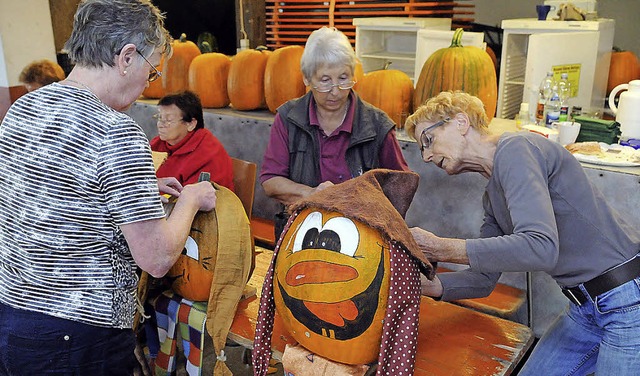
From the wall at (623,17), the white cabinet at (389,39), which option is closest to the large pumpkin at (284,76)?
the white cabinet at (389,39)

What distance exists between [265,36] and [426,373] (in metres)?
4.69

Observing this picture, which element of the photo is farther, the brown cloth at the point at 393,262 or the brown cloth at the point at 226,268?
the brown cloth at the point at 226,268

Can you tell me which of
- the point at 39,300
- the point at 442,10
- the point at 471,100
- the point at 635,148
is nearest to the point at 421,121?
the point at 471,100

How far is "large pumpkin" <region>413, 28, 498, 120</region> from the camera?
9.39 ft

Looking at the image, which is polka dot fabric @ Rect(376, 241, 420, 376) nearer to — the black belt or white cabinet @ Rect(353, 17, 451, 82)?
the black belt

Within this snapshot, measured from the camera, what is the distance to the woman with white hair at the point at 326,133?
2.25 metres

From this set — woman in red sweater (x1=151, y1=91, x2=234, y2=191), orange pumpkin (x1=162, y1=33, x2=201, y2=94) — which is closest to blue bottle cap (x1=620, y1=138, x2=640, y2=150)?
woman in red sweater (x1=151, y1=91, x2=234, y2=191)

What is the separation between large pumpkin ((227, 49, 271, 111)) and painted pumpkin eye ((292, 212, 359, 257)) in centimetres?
209

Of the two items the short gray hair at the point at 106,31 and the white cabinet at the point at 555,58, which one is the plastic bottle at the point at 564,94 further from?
the short gray hair at the point at 106,31

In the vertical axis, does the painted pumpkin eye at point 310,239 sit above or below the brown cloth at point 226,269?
above

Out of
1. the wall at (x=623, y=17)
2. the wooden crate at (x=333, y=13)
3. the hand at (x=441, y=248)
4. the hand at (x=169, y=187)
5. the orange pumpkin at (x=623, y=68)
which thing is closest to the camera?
the hand at (x=441, y=248)

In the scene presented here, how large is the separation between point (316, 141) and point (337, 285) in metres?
0.94

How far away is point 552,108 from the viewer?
9.45 ft

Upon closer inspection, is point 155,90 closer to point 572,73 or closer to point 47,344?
point 572,73
